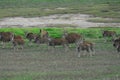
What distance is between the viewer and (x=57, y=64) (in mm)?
25734

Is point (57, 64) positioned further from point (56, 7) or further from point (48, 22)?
point (56, 7)

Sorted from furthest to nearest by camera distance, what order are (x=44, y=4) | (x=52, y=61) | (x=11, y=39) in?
(x=44, y=4) → (x=11, y=39) → (x=52, y=61)

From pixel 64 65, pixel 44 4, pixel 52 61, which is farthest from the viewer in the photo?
pixel 44 4

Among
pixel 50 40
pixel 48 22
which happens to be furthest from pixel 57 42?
pixel 48 22

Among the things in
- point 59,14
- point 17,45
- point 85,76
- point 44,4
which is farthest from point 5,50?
point 44,4

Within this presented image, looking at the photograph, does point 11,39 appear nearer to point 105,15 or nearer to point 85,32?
point 85,32

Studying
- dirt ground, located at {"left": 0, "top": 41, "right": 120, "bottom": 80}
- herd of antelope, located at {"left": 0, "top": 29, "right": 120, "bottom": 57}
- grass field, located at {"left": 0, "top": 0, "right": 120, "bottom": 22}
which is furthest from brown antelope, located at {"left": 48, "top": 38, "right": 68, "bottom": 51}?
grass field, located at {"left": 0, "top": 0, "right": 120, "bottom": 22}

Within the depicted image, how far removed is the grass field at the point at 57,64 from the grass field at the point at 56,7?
37.5 meters

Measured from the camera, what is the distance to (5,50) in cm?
3291

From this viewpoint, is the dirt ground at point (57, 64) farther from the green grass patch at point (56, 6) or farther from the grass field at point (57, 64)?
the green grass patch at point (56, 6)

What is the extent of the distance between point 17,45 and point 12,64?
8698 mm

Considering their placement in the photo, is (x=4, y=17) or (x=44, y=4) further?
(x=44, y=4)

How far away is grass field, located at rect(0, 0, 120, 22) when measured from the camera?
7288 cm

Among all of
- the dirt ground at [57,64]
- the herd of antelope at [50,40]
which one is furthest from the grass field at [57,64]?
the herd of antelope at [50,40]
